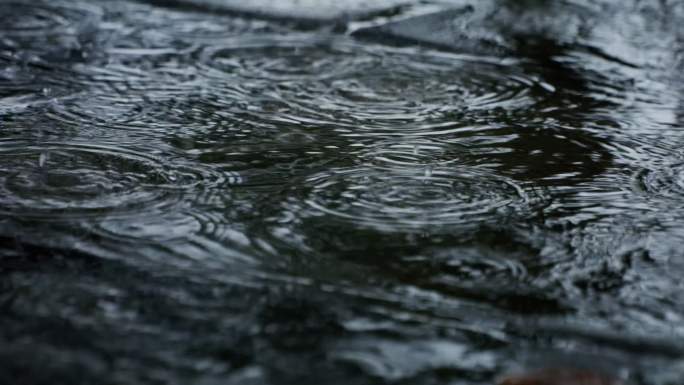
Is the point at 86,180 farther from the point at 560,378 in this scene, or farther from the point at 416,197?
the point at 560,378

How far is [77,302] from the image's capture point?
2178mm

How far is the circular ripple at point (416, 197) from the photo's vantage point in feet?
8.73

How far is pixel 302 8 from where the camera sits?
17.7 feet

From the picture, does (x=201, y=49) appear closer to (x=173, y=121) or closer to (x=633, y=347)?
(x=173, y=121)

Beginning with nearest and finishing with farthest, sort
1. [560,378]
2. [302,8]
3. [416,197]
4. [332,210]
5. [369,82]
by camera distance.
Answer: [560,378]
[332,210]
[416,197]
[369,82]
[302,8]

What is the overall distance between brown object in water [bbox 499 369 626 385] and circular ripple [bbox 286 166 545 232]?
0.70 meters

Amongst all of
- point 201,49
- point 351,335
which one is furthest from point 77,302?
point 201,49

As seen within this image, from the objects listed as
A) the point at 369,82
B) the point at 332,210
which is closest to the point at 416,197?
the point at 332,210

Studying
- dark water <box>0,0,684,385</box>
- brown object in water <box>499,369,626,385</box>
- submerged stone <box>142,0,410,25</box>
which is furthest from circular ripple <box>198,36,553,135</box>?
brown object in water <box>499,369,626,385</box>

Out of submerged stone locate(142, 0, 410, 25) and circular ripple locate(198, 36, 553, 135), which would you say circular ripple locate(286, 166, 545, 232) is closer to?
circular ripple locate(198, 36, 553, 135)

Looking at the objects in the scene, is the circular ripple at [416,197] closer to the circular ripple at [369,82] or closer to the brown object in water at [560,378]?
the circular ripple at [369,82]

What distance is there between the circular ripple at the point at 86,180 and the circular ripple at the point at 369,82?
2.39 feet

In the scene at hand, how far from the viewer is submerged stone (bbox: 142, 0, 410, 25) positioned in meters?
5.20

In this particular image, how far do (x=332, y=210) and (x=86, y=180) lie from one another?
0.71 meters
